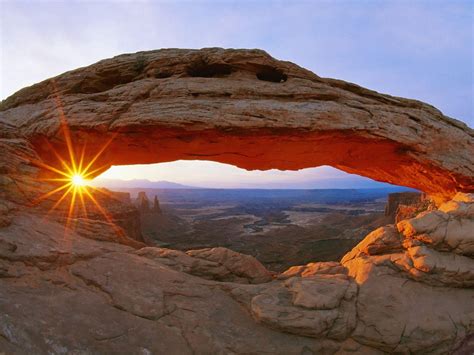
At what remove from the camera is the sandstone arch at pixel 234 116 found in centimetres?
1119

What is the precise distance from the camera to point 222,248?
404 inches

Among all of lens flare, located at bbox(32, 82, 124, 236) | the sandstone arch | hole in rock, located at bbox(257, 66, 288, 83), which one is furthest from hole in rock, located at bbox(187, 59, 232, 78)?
lens flare, located at bbox(32, 82, 124, 236)

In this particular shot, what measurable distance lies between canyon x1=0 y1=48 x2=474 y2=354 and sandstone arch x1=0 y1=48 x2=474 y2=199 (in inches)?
2.3

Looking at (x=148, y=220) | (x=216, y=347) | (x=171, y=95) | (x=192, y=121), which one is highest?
(x=171, y=95)

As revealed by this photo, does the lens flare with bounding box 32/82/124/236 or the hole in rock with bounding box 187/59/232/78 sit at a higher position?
the hole in rock with bounding box 187/59/232/78

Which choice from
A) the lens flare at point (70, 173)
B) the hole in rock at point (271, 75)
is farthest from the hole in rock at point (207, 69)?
the lens flare at point (70, 173)

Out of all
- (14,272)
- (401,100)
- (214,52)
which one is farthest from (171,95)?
(401,100)

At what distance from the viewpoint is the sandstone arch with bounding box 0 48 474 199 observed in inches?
440

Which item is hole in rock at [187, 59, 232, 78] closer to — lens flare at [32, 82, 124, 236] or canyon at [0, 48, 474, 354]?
canyon at [0, 48, 474, 354]

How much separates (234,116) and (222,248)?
4675mm

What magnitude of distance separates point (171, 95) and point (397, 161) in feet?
32.2

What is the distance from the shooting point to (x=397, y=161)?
13.1m

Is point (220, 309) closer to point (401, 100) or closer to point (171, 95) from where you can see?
point (171, 95)

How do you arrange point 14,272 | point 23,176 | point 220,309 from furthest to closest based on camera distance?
point 23,176 < point 220,309 < point 14,272
